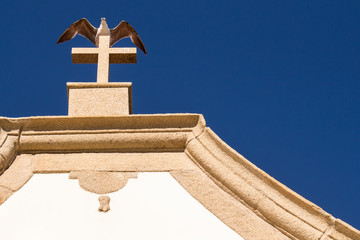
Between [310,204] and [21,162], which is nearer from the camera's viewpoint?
[310,204]

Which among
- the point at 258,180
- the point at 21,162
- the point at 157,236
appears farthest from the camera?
the point at 21,162

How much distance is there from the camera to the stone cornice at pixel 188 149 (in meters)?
4.04

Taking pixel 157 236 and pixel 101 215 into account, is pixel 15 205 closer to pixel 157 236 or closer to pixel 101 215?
pixel 101 215

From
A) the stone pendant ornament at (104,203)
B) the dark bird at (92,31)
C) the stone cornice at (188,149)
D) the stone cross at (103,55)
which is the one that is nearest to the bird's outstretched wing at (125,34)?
the dark bird at (92,31)

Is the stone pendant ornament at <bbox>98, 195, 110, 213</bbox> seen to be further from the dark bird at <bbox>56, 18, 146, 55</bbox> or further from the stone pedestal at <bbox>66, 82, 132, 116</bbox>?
the dark bird at <bbox>56, 18, 146, 55</bbox>

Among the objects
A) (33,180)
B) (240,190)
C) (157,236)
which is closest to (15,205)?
(33,180)

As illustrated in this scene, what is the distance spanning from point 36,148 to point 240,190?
1.64 meters

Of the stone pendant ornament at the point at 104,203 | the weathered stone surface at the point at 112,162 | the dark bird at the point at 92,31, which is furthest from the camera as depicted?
the dark bird at the point at 92,31

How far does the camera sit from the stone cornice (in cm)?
404

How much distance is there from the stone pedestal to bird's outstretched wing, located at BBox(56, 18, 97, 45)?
41.0 inches

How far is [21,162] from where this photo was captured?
4547 mm

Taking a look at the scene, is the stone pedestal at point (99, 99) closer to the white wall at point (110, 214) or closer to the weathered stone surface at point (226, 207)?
the white wall at point (110, 214)

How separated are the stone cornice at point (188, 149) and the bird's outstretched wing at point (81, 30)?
62.1 inches

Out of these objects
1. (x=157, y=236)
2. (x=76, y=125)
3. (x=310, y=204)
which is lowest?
(x=157, y=236)
